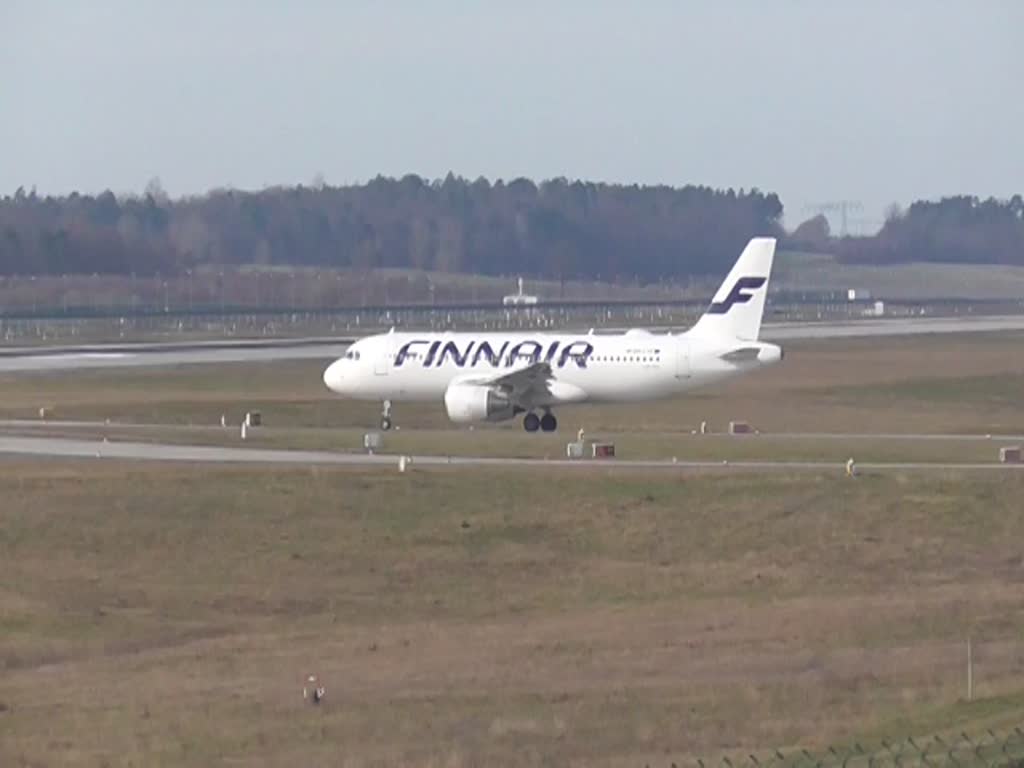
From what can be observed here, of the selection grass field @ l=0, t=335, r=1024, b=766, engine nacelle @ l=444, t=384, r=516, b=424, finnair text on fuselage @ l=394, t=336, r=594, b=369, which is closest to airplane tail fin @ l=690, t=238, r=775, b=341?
finnair text on fuselage @ l=394, t=336, r=594, b=369

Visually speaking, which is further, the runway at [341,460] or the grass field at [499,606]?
the runway at [341,460]

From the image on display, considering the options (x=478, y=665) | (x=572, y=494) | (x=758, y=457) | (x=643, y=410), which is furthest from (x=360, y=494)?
(x=643, y=410)

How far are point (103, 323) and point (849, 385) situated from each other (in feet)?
230

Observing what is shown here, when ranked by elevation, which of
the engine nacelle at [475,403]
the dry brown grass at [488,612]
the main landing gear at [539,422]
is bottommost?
the dry brown grass at [488,612]

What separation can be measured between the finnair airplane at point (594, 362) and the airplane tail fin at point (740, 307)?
3 centimetres

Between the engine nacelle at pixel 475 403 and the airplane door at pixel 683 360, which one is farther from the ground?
the airplane door at pixel 683 360

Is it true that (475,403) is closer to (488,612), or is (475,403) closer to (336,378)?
(336,378)

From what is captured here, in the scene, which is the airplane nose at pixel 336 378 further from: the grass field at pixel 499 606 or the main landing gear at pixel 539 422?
the main landing gear at pixel 539 422

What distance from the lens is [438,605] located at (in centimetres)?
4547

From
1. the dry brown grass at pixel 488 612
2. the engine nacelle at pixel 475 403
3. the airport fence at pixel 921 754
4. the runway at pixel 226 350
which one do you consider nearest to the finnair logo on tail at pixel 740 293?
the engine nacelle at pixel 475 403

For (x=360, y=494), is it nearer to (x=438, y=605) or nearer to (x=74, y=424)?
(x=438, y=605)

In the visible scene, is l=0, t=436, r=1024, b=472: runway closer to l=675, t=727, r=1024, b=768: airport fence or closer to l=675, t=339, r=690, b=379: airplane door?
l=675, t=339, r=690, b=379: airplane door

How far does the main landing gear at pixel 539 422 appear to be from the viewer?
71.1 m

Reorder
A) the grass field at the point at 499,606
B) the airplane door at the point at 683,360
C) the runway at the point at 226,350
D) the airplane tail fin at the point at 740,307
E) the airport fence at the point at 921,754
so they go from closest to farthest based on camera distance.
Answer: the airport fence at the point at 921,754
the grass field at the point at 499,606
the airplane door at the point at 683,360
the airplane tail fin at the point at 740,307
the runway at the point at 226,350
